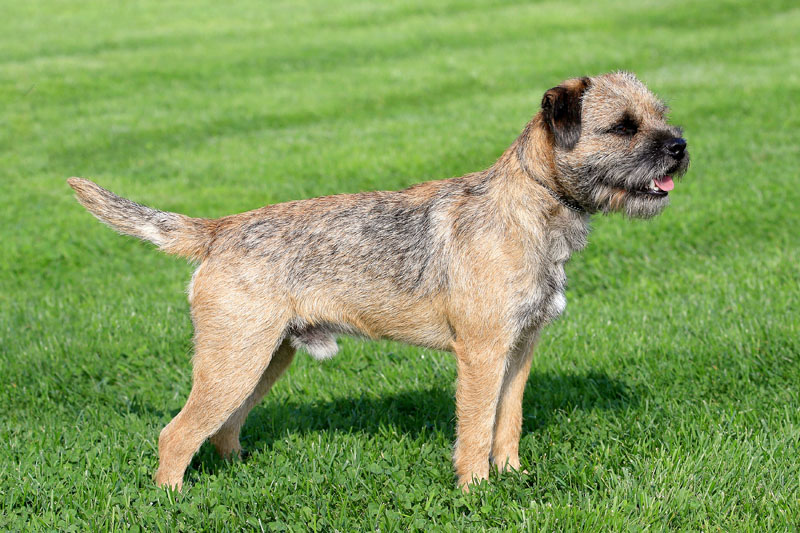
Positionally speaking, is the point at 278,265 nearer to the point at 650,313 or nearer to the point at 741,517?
the point at 741,517

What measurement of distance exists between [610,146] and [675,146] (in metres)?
0.33

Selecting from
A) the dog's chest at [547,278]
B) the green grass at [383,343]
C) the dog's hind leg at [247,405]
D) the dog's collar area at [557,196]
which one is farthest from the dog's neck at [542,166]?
the dog's hind leg at [247,405]

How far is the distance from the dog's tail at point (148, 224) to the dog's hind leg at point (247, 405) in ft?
2.67

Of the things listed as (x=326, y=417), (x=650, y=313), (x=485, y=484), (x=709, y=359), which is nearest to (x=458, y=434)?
(x=485, y=484)

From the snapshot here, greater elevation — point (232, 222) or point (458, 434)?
point (232, 222)

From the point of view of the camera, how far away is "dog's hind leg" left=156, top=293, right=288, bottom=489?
14.4ft

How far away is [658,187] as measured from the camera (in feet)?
14.4

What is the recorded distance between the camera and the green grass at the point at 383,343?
429 centimetres

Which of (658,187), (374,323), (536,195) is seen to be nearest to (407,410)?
(374,323)

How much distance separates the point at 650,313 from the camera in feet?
22.3

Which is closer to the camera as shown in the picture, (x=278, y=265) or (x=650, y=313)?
(x=278, y=265)

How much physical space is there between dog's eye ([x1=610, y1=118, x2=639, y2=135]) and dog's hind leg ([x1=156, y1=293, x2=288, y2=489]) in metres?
2.07

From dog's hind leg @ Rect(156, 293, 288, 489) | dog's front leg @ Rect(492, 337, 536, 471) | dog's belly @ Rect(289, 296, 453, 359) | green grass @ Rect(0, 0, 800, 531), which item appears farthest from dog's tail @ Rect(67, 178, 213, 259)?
dog's front leg @ Rect(492, 337, 536, 471)

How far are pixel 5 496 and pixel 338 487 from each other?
1.77 m
